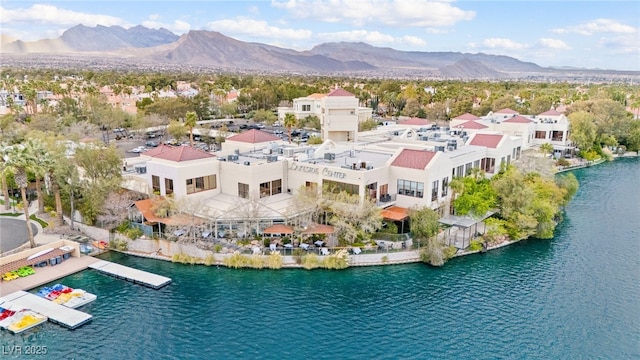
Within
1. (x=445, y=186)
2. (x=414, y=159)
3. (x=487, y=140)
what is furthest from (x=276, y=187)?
(x=487, y=140)

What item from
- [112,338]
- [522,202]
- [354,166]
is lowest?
[112,338]

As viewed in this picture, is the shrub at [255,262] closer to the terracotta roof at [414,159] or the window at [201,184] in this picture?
the window at [201,184]

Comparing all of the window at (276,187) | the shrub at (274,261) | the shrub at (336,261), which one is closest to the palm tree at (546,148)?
the window at (276,187)

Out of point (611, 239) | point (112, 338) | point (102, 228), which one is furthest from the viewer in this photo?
point (611, 239)

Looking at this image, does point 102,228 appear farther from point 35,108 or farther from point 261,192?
point 35,108

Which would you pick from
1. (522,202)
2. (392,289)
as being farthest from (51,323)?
(522,202)

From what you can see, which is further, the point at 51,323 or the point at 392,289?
the point at 392,289
